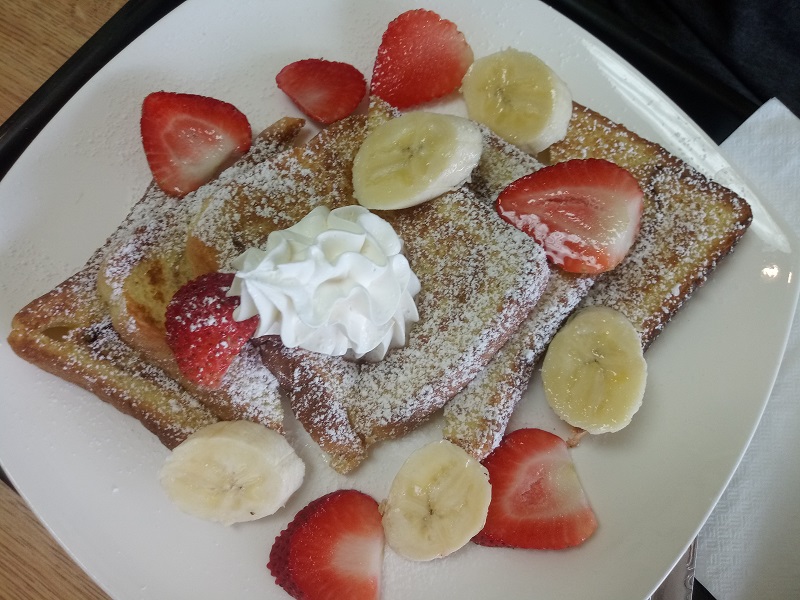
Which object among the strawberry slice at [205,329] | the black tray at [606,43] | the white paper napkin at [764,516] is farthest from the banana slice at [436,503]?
the black tray at [606,43]

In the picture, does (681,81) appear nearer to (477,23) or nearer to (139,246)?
(477,23)

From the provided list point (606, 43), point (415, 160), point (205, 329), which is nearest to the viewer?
point (205, 329)

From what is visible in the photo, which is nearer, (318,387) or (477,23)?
(318,387)

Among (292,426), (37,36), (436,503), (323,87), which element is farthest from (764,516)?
(37,36)

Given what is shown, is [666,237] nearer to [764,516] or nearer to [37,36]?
[764,516]

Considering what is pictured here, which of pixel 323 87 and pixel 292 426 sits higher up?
pixel 323 87

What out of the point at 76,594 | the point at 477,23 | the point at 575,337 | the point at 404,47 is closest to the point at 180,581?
the point at 76,594
